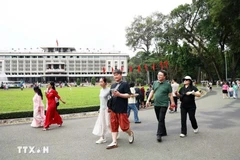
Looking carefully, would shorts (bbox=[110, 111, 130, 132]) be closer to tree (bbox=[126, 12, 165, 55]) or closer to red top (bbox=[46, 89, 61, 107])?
red top (bbox=[46, 89, 61, 107])

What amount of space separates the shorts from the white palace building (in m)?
82.3

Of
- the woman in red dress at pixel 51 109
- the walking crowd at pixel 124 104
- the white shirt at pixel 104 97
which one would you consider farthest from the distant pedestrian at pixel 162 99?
the woman in red dress at pixel 51 109

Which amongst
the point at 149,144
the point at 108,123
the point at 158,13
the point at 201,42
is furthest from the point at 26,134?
the point at 158,13

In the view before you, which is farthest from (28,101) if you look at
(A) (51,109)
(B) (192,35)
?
(B) (192,35)

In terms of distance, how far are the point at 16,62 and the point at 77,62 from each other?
23.6 m

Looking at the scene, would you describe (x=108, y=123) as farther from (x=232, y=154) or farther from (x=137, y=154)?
(x=232, y=154)

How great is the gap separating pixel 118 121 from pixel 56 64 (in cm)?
8853

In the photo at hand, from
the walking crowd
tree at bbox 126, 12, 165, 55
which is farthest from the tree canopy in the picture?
the walking crowd

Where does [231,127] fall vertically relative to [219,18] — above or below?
below

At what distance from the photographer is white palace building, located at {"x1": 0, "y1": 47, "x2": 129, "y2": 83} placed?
8694cm

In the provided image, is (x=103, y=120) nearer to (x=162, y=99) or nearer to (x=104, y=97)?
(x=104, y=97)

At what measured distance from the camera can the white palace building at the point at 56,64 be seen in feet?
285

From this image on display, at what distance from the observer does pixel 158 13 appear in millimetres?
48125

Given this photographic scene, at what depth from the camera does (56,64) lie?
89.4 metres
